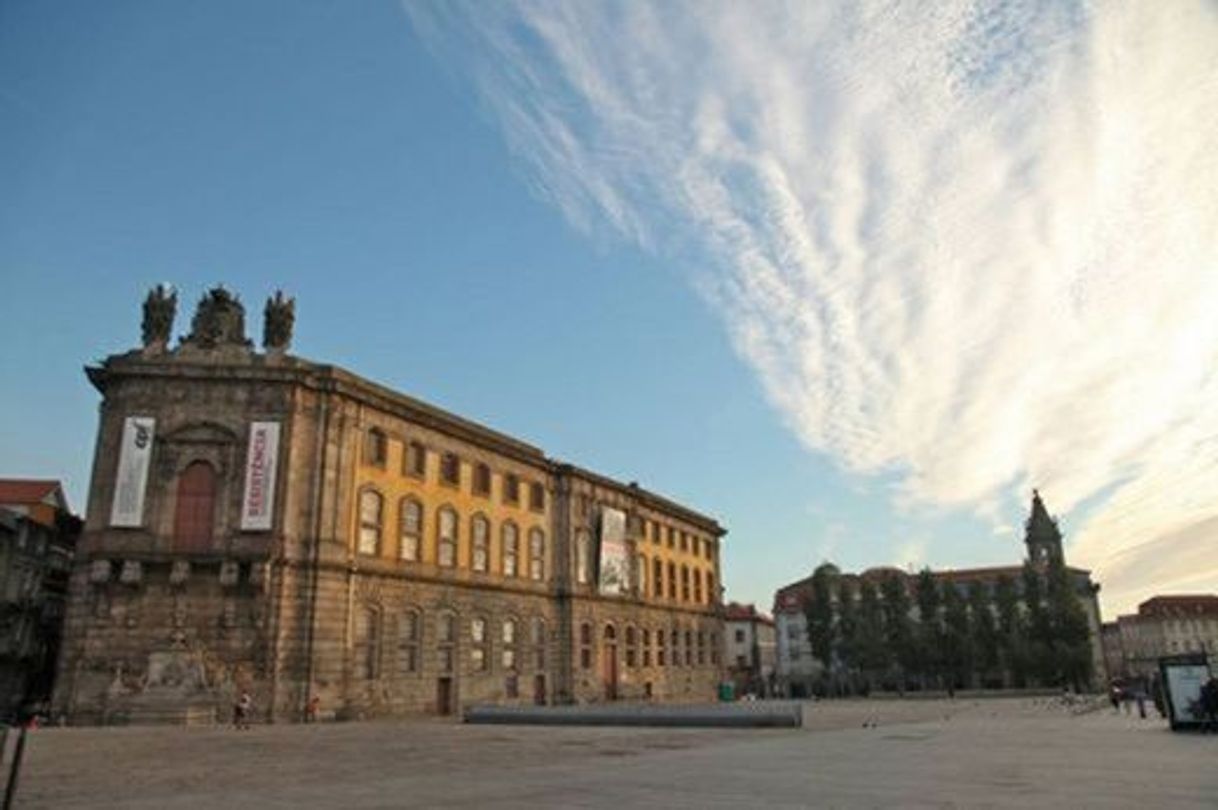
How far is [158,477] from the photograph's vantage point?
34.4 m

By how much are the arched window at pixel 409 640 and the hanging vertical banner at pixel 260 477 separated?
872cm

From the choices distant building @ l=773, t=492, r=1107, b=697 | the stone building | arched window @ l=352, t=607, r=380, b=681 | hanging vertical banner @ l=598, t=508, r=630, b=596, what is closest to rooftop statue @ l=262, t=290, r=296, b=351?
the stone building

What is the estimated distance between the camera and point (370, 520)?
128 ft

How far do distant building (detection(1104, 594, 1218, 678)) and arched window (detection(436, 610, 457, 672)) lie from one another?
432ft

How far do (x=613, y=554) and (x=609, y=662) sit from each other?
22.8 ft

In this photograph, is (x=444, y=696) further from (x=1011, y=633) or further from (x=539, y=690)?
(x=1011, y=633)

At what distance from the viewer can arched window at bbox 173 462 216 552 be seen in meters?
34.0

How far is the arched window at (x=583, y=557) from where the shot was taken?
53625 millimetres

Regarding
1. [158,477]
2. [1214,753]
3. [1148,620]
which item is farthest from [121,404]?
[1148,620]

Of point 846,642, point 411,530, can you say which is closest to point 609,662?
point 411,530

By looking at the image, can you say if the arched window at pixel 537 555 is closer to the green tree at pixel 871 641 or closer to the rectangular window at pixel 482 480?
the rectangular window at pixel 482 480

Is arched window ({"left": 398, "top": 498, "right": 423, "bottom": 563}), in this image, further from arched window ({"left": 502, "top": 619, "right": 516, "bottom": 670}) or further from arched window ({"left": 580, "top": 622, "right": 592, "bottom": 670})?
arched window ({"left": 580, "top": 622, "right": 592, "bottom": 670})

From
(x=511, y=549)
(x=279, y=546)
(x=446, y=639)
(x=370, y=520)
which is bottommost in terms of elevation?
(x=446, y=639)

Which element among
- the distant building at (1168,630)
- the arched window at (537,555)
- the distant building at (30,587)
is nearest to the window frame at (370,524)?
the arched window at (537,555)
